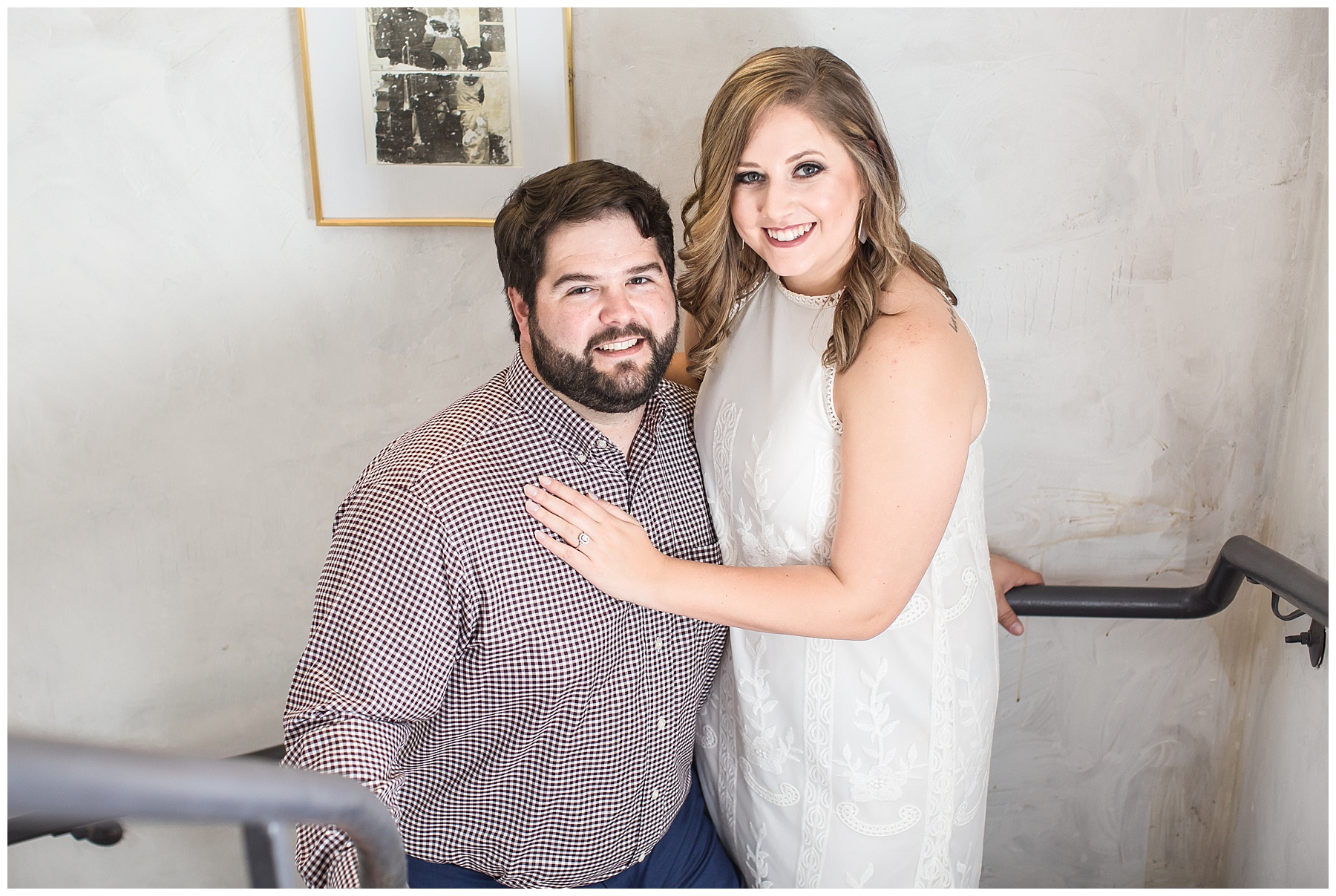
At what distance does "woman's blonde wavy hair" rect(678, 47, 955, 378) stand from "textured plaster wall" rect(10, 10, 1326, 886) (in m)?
0.35

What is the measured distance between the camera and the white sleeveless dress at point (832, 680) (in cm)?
142

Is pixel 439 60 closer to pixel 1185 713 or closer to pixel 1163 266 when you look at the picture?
pixel 1163 266

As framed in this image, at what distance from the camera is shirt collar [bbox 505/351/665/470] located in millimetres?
1408

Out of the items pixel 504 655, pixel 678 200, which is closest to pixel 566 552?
pixel 504 655

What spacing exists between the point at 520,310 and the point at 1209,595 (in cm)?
136

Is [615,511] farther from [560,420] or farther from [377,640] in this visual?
[377,640]

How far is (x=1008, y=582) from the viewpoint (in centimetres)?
185

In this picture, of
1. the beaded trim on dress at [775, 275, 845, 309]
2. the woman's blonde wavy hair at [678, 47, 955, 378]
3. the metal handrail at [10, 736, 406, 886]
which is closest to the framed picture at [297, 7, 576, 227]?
the woman's blonde wavy hair at [678, 47, 955, 378]

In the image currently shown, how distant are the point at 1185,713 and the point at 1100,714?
0.17 metres

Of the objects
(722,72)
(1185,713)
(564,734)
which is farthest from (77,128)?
(1185,713)

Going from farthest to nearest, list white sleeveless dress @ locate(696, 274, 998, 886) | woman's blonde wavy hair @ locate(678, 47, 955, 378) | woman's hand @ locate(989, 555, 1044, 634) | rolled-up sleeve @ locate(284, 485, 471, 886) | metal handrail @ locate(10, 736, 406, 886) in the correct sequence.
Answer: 1. woman's hand @ locate(989, 555, 1044, 634)
2. white sleeveless dress @ locate(696, 274, 998, 886)
3. woman's blonde wavy hair @ locate(678, 47, 955, 378)
4. rolled-up sleeve @ locate(284, 485, 471, 886)
5. metal handrail @ locate(10, 736, 406, 886)

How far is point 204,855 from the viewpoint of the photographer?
2.07 metres

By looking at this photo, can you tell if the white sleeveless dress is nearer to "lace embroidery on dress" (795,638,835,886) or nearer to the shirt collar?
"lace embroidery on dress" (795,638,835,886)

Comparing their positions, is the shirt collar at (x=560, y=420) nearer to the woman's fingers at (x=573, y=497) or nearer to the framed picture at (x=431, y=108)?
the woman's fingers at (x=573, y=497)
